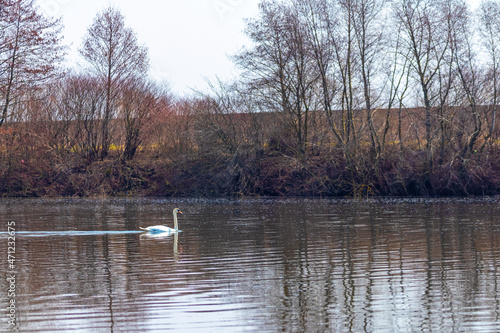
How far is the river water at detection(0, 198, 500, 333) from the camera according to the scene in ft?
28.2

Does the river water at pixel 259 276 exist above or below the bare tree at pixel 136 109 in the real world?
below

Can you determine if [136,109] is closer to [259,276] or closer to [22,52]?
[22,52]

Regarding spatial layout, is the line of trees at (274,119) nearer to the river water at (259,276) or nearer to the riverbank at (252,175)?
the riverbank at (252,175)

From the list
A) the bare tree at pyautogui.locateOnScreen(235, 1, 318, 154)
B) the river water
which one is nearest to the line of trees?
the bare tree at pyautogui.locateOnScreen(235, 1, 318, 154)

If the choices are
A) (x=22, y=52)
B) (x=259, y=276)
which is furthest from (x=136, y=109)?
(x=259, y=276)

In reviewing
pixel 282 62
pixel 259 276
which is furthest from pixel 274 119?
pixel 259 276

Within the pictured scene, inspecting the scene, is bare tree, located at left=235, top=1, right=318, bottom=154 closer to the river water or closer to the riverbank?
the riverbank

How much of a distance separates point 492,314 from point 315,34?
3238 cm

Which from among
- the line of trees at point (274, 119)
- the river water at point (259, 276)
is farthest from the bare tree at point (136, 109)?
the river water at point (259, 276)

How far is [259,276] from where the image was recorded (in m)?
11.9

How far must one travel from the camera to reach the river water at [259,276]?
8.59 meters

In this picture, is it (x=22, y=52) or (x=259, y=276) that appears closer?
(x=259, y=276)

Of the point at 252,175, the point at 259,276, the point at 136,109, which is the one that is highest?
the point at 136,109

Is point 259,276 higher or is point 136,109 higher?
point 136,109
